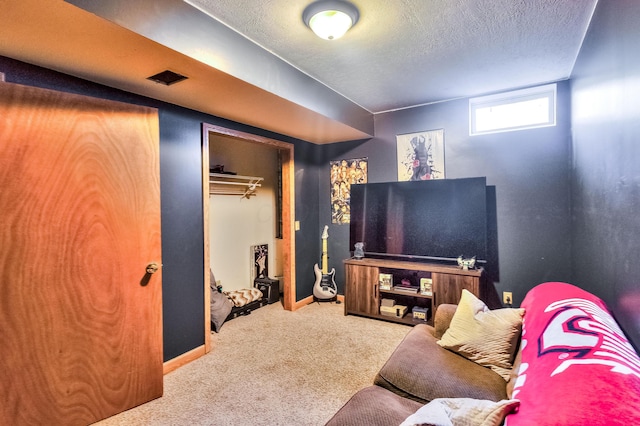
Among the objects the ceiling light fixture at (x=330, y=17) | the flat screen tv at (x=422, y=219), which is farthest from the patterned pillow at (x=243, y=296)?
the ceiling light fixture at (x=330, y=17)

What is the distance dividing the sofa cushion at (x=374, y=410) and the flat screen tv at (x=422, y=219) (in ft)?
7.35

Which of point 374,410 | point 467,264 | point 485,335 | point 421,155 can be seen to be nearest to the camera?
point 374,410

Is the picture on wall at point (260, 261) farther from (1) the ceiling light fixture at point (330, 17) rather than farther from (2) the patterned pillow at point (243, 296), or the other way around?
(1) the ceiling light fixture at point (330, 17)

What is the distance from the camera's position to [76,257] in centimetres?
188

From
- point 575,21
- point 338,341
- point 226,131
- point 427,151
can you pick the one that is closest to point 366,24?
point 575,21

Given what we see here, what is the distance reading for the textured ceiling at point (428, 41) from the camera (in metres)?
1.85

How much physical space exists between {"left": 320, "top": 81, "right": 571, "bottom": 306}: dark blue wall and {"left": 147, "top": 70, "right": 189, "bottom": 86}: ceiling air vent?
271 centimetres

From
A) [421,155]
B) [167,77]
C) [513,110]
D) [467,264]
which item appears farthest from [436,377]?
[513,110]

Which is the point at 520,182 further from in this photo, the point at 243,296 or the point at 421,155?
the point at 243,296

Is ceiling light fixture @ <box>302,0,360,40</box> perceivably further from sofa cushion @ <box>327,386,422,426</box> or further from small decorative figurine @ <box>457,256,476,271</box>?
small decorative figurine @ <box>457,256,476,271</box>

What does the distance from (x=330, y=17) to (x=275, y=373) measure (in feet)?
8.50

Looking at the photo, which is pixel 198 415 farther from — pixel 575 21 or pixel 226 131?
pixel 575 21

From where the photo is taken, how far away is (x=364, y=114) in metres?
3.87

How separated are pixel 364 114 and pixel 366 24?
1.88 m
